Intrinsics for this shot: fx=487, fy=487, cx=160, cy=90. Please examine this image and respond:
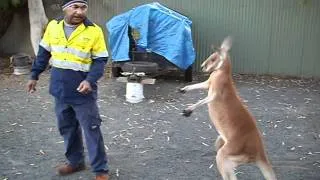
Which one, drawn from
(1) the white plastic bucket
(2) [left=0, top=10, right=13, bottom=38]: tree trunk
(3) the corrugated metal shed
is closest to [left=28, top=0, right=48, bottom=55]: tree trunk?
(2) [left=0, top=10, right=13, bottom=38]: tree trunk

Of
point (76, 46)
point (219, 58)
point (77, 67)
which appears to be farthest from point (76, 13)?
point (219, 58)

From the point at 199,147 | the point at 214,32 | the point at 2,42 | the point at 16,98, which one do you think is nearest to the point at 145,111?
the point at 199,147

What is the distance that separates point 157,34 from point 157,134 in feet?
12.3

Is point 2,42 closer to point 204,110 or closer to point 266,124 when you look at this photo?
point 204,110

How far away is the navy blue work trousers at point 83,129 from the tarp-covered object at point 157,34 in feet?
15.9

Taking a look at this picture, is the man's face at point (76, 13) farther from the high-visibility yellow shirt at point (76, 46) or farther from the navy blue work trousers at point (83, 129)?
the navy blue work trousers at point (83, 129)

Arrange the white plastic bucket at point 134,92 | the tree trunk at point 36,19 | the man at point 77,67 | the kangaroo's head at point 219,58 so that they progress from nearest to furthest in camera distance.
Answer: the kangaroo's head at point 219,58 → the man at point 77,67 → the white plastic bucket at point 134,92 → the tree trunk at point 36,19

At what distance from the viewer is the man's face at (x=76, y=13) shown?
14.4ft

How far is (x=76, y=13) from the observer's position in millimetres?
4375

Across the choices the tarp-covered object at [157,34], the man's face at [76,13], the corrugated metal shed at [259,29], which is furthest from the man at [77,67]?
the corrugated metal shed at [259,29]

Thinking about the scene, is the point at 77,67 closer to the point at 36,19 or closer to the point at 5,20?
the point at 36,19

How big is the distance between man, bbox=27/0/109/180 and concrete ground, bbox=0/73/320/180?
590 mm

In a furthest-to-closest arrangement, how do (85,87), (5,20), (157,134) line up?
1. (5,20)
2. (157,134)
3. (85,87)

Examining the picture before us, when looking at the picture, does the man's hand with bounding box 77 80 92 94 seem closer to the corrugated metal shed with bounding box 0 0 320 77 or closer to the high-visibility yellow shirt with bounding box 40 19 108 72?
the high-visibility yellow shirt with bounding box 40 19 108 72
